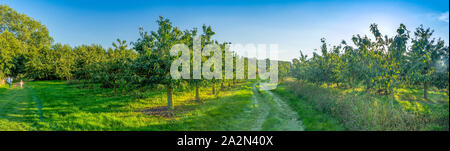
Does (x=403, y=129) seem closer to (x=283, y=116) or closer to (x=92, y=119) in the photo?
(x=283, y=116)

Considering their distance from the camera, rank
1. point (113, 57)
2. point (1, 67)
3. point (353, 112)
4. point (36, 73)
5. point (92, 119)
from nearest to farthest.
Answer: point (353, 112), point (92, 119), point (113, 57), point (1, 67), point (36, 73)

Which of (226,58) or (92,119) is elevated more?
(226,58)

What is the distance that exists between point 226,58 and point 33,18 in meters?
85.9

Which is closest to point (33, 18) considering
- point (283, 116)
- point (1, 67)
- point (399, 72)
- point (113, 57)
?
point (1, 67)

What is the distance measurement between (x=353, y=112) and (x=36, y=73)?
73.2 meters

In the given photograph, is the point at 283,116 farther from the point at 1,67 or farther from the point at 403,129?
the point at 1,67

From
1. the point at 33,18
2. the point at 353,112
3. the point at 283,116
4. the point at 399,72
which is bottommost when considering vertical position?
the point at 283,116

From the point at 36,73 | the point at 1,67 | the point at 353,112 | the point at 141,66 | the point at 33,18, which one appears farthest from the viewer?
the point at 33,18

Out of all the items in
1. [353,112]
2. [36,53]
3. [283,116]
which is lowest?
[283,116]

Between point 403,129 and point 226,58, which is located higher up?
point 226,58

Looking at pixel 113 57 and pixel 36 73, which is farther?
pixel 36 73

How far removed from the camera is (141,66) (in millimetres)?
13398

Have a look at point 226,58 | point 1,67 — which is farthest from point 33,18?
point 226,58

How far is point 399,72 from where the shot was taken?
31.0ft
